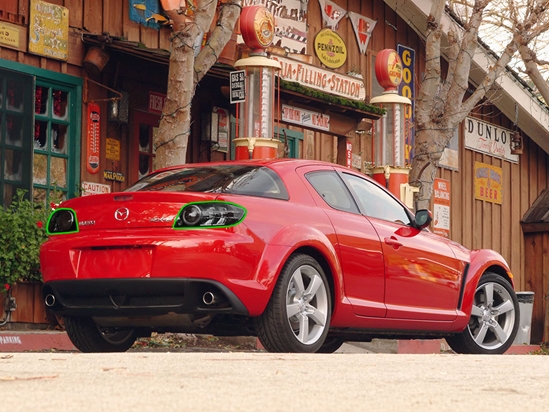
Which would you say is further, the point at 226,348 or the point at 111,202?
the point at 226,348

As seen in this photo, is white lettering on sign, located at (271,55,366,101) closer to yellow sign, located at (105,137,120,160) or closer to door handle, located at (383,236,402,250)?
yellow sign, located at (105,137,120,160)

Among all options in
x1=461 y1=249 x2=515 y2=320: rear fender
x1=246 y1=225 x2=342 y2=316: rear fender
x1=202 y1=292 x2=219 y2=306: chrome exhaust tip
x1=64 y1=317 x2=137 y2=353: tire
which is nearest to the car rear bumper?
x1=202 y1=292 x2=219 y2=306: chrome exhaust tip

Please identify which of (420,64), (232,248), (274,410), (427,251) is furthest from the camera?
(420,64)

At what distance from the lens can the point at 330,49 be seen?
57.3ft

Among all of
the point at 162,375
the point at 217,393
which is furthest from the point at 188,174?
the point at 217,393

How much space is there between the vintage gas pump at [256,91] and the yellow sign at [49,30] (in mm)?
2017

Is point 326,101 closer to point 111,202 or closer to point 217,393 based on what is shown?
point 111,202

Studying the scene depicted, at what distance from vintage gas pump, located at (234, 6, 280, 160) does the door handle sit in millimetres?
4443

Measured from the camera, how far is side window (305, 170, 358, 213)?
775 centimetres

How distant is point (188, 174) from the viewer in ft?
24.8

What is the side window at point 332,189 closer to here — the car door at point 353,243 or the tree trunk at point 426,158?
the car door at point 353,243

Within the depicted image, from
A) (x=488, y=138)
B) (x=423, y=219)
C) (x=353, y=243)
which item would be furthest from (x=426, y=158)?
(x=488, y=138)

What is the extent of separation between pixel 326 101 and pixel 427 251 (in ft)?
20.7

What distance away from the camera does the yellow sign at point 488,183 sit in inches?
853
